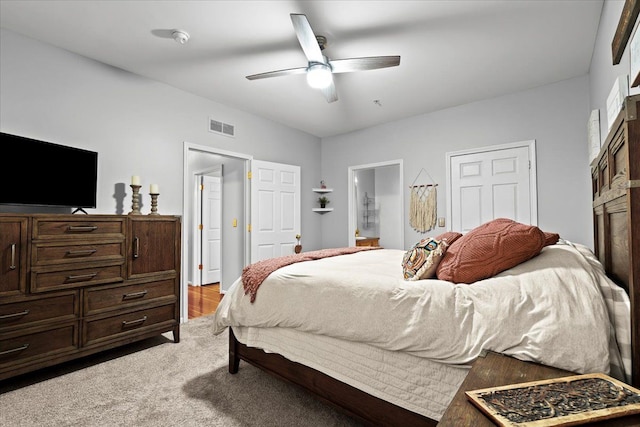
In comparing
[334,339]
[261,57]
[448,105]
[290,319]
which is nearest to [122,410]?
[290,319]

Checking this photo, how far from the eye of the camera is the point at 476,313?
1.32 metres

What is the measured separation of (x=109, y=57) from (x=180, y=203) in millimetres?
1554

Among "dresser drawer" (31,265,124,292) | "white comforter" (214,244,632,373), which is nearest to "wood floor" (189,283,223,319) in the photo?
"dresser drawer" (31,265,124,292)

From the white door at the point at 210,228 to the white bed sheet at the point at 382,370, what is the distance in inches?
162

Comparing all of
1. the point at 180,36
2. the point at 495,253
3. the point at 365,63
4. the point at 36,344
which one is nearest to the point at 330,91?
the point at 365,63

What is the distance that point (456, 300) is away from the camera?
54.3 inches

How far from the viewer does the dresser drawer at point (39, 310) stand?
205cm

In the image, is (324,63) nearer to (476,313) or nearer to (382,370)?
(476,313)

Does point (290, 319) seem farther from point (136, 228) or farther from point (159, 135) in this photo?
point (159, 135)

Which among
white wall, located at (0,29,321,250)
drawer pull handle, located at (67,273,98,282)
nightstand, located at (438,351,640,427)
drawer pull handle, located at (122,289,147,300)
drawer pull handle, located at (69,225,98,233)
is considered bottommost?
drawer pull handle, located at (122,289,147,300)

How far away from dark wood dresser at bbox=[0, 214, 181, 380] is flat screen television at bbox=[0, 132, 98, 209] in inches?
14.4

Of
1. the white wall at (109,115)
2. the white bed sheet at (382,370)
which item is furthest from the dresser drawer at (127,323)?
the white bed sheet at (382,370)

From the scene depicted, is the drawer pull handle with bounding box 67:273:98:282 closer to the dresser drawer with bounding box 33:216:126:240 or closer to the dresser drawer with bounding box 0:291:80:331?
the dresser drawer with bounding box 0:291:80:331

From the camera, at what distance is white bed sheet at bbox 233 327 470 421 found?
132cm
